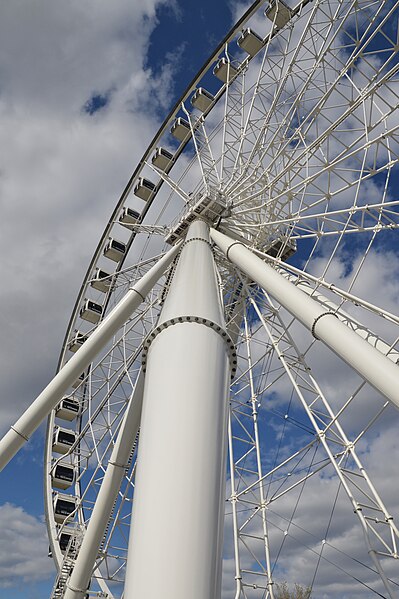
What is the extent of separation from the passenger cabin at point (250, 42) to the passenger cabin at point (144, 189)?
7083 mm

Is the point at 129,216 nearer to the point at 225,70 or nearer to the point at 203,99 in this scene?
the point at 203,99

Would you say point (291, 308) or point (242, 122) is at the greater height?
point (242, 122)

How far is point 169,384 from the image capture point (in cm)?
526

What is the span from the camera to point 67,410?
2403 cm

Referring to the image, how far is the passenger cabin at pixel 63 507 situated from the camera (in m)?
21.9

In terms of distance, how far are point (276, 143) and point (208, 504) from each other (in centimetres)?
1233

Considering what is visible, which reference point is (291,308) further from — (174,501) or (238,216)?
(238,216)

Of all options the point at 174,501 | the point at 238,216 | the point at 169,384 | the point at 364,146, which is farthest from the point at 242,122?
the point at 174,501

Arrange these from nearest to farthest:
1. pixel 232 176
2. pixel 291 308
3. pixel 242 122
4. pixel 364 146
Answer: pixel 291 308 → pixel 364 146 → pixel 232 176 → pixel 242 122

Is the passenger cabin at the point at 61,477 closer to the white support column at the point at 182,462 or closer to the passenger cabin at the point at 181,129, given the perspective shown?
the passenger cabin at the point at 181,129

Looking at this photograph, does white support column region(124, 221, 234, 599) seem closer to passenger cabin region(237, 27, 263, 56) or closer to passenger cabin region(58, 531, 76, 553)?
passenger cabin region(237, 27, 263, 56)

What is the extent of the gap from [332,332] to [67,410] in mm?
19436

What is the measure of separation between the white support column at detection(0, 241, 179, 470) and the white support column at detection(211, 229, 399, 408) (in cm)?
213

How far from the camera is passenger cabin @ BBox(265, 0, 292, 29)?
1683 centimetres
